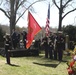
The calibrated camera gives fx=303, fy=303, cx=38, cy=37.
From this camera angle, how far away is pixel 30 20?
16406 mm

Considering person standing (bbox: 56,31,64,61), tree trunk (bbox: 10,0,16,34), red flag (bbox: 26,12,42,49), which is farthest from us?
tree trunk (bbox: 10,0,16,34)

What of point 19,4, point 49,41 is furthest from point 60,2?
point 49,41

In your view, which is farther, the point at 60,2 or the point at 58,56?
the point at 60,2

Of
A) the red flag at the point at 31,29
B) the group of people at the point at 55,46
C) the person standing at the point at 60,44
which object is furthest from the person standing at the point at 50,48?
the red flag at the point at 31,29

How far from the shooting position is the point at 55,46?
710 inches

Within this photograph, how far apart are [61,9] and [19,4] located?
5.37 meters

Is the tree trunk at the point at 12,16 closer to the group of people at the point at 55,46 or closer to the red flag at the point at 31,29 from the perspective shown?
the group of people at the point at 55,46

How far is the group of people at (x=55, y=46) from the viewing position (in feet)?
58.2

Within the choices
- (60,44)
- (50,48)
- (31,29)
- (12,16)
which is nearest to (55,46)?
(60,44)

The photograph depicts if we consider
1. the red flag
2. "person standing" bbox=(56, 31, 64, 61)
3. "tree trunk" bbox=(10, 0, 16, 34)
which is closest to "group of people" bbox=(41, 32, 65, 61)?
"person standing" bbox=(56, 31, 64, 61)

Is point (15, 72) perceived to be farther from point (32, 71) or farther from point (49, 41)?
point (49, 41)

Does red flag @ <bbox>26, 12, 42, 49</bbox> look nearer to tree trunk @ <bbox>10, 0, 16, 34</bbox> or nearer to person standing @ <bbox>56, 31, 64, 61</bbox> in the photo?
person standing @ <bbox>56, 31, 64, 61</bbox>

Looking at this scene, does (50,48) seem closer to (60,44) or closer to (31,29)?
(60,44)

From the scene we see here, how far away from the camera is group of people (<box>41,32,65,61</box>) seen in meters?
17.8
